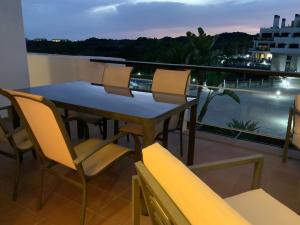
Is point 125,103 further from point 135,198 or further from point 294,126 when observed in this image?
point 294,126

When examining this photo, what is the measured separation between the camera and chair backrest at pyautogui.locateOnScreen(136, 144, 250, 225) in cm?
71

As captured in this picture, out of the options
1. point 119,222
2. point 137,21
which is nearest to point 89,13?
point 137,21

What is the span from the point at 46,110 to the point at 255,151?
8.25 feet

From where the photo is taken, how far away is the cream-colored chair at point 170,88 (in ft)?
8.72

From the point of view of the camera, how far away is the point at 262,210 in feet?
4.40

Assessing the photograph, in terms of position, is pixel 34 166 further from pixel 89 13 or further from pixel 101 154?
pixel 89 13

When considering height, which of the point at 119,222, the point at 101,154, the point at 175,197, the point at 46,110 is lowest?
the point at 119,222

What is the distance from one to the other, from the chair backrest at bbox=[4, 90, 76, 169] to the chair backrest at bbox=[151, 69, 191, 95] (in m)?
1.42

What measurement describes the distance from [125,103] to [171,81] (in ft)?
2.66

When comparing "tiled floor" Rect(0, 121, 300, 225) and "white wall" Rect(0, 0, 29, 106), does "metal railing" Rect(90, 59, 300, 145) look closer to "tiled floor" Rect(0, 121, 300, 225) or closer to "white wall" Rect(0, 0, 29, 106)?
"tiled floor" Rect(0, 121, 300, 225)

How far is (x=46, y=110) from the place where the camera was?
5.08 feet

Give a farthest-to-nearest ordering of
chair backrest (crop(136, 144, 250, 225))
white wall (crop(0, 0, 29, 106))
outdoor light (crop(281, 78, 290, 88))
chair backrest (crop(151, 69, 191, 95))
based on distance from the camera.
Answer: white wall (crop(0, 0, 29, 106)) → outdoor light (crop(281, 78, 290, 88)) → chair backrest (crop(151, 69, 191, 95)) → chair backrest (crop(136, 144, 250, 225))

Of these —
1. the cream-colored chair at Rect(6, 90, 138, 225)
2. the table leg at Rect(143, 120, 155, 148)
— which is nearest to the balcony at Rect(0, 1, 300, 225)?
the cream-colored chair at Rect(6, 90, 138, 225)

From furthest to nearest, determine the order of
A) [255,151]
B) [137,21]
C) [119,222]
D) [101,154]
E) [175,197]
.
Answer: [137,21], [255,151], [101,154], [119,222], [175,197]
